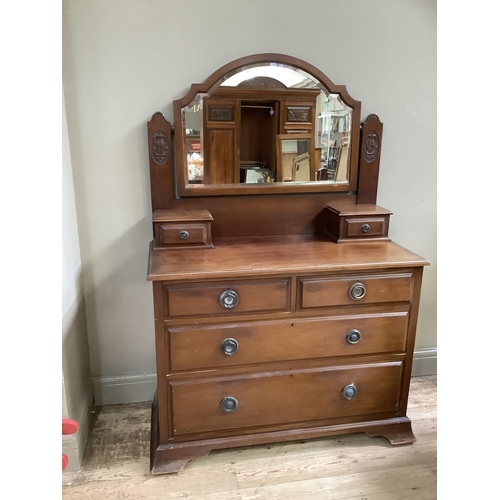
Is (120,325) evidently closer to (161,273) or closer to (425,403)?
(161,273)

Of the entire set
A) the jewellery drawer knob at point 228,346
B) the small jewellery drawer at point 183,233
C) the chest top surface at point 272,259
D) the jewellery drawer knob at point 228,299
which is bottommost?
the jewellery drawer knob at point 228,346

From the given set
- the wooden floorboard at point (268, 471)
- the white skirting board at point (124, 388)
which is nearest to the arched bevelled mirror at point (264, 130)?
the white skirting board at point (124, 388)

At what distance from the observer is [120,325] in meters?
2.02

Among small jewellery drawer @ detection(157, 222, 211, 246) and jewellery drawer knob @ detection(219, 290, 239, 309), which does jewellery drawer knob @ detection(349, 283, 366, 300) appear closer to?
jewellery drawer knob @ detection(219, 290, 239, 309)

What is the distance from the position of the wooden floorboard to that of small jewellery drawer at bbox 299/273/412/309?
0.67 metres

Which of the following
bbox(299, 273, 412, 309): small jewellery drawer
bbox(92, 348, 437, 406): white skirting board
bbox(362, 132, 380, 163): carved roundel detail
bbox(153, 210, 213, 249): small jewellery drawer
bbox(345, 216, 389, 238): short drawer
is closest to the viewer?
bbox(299, 273, 412, 309): small jewellery drawer

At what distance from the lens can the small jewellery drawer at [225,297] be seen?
151 centimetres

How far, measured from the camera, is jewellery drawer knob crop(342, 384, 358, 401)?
67.5 inches

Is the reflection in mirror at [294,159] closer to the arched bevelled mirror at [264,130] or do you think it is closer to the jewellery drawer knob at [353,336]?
the arched bevelled mirror at [264,130]

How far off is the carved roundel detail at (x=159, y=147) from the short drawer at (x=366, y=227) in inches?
32.4

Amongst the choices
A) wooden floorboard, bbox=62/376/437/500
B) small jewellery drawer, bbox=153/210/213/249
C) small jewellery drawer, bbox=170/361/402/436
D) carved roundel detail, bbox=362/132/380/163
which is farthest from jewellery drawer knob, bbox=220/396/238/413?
carved roundel detail, bbox=362/132/380/163

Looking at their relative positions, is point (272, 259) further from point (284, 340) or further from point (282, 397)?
point (282, 397)

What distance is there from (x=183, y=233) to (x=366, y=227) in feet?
A: 2.57
